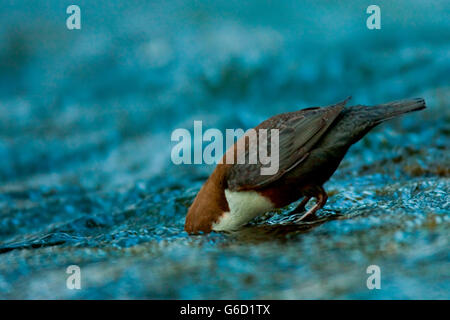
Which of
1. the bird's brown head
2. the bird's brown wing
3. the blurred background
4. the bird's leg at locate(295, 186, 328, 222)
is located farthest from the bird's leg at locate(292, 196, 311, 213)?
the bird's brown head

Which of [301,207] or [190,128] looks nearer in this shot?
[301,207]

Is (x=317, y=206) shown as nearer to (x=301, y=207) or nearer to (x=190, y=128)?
A: (x=301, y=207)

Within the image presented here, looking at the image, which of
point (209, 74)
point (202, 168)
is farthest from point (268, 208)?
point (209, 74)

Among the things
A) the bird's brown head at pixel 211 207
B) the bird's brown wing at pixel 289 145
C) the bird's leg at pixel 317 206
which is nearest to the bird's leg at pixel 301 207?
the bird's leg at pixel 317 206

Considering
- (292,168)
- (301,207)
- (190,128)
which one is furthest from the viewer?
(190,128)

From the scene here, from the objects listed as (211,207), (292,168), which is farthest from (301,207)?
(211,207)

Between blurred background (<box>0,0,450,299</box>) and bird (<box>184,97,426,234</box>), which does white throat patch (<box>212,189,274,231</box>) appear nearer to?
bird (<box>184,97,426,234</box>)
